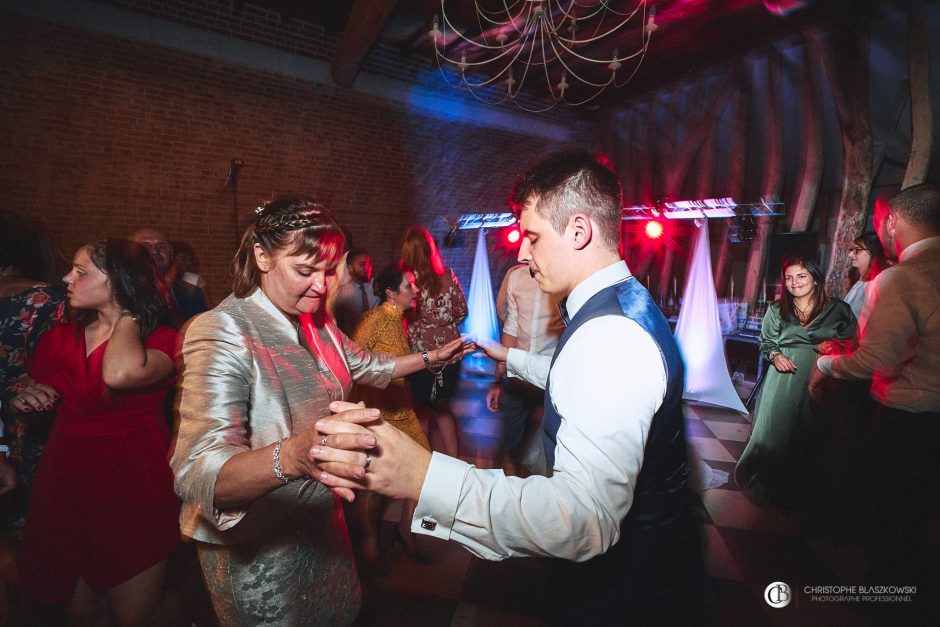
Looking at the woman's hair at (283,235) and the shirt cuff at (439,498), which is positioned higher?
the woman's hair at (283,235)

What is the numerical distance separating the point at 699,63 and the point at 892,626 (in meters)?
7.98

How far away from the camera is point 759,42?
661 centimetres

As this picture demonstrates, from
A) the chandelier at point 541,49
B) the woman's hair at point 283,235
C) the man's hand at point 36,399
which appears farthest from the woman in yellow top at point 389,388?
the chandelier at point 541,49

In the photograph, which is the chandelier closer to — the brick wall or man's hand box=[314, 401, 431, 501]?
the brick wall

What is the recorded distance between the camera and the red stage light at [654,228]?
7.71 metres

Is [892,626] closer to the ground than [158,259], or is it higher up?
closer to the ground

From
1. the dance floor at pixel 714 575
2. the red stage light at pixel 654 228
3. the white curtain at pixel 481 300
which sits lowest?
the dance floor at pixel 714 575

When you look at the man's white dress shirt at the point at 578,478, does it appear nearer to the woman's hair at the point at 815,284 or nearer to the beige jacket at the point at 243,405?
the beige jacket at the point at 243,405

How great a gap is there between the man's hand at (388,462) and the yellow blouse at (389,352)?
Result: 1.77m

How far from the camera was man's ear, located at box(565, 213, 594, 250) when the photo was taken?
1249mm

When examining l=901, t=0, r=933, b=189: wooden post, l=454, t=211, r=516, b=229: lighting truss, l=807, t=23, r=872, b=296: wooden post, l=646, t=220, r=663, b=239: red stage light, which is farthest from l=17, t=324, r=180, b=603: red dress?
l=646, t=220, r=663, b=239: red stage light

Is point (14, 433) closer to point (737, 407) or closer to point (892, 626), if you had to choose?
point (892, 626)

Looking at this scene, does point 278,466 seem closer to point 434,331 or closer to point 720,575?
point 434,331

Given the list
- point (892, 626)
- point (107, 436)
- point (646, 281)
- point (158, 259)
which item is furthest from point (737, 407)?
point (158, 259)
